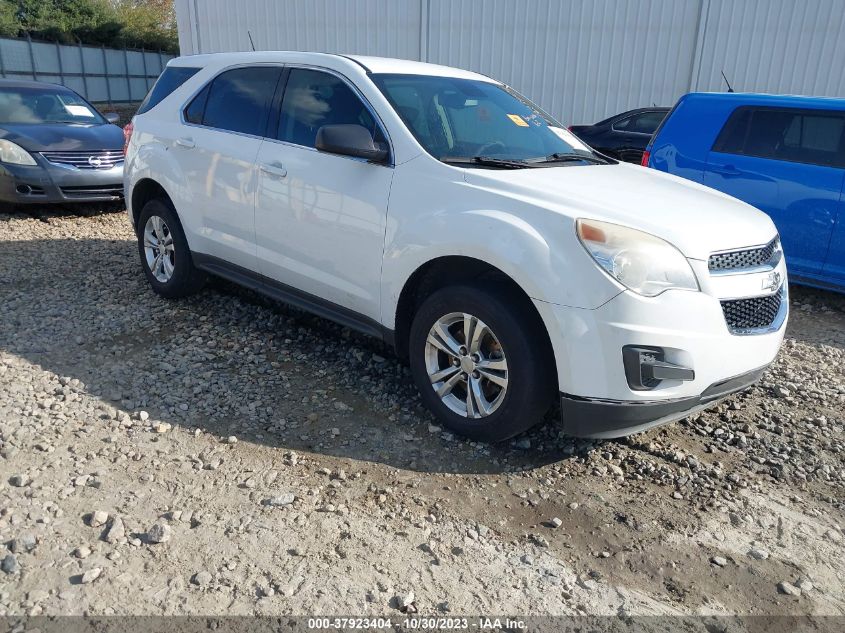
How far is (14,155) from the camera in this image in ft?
26.0

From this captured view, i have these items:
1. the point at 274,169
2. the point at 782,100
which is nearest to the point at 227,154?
the point at 274,169

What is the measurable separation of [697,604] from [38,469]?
9.34 feet

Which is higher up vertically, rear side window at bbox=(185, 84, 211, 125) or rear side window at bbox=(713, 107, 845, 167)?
rear side window at bbox=(185, 84, 211, 125)

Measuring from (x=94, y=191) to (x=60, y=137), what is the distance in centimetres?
81

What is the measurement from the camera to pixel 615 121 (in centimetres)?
1104

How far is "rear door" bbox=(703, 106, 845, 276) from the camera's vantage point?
561 centimetres

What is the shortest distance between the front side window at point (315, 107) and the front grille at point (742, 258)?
1877 mm

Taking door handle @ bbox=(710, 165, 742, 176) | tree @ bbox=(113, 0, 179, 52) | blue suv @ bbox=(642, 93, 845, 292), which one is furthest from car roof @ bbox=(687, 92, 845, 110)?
tree @ bbox=(113, 0, 179, 52)

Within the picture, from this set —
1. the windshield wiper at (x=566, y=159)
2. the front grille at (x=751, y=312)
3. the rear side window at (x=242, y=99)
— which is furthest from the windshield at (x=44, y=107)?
the front grille at (x=751, y=312)

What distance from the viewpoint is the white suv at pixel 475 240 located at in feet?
9.76

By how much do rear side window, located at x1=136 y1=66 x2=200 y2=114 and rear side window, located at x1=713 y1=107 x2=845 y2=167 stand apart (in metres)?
4.49

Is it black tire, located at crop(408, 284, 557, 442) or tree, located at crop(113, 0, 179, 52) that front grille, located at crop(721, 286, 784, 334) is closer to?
black tire, located at crop(408, 284, 557, 442)

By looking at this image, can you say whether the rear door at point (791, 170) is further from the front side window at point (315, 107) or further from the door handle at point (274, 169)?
the door handle at point (274, 169)

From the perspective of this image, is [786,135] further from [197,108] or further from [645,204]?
[197,108]
